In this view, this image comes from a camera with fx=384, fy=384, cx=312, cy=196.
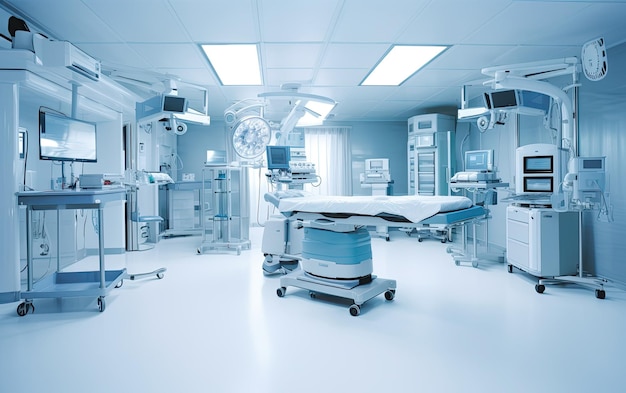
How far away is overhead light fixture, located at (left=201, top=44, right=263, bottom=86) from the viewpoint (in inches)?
167

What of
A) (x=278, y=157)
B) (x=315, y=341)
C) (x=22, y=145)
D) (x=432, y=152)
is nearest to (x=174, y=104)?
(x=278, y=157)

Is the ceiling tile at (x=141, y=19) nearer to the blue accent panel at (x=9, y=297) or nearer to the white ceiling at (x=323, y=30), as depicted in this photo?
the white ceiling at (x=323, y=30)

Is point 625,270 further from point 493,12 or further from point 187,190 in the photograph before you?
point 187,190

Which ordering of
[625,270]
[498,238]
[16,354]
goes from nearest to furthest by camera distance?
[16,354] → [625,270] → [498,238]

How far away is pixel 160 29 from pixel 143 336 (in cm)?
277

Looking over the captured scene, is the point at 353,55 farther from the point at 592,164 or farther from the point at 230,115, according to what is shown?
the point at 592,164

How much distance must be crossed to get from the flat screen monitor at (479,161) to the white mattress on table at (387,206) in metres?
2.70

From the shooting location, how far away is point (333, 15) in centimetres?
339

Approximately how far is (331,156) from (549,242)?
582 centimetres

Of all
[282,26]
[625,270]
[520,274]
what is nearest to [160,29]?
[282,26]

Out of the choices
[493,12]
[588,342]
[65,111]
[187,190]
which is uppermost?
[493,12]

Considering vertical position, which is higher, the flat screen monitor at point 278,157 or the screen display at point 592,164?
the flat screen monitor at point 278,157

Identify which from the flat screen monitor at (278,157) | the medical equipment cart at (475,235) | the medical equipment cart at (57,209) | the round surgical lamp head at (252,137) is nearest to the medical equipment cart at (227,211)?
the round surgical lamp head at (252,137)

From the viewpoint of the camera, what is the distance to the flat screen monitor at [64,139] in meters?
3.09
